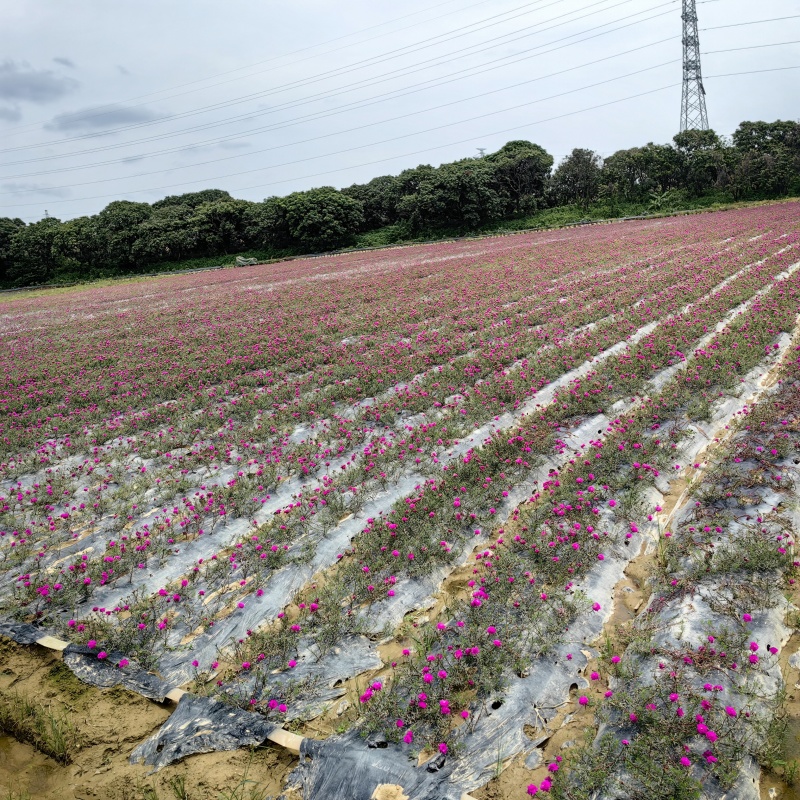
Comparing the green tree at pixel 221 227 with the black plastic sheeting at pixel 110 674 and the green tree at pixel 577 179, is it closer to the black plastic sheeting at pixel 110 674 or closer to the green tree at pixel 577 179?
the green tree at pixel 577 179

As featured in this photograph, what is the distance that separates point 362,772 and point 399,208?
6215cm

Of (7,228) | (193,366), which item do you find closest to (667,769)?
(193,366)

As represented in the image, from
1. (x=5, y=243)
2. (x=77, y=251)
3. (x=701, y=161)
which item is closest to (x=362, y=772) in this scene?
(x=701, y=161)

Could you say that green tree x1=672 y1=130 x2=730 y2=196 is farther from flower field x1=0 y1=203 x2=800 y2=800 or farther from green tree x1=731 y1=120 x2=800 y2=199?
flower field x1=0 y1=203 x2=800 y2=800

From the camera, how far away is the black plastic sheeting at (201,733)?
3256 mm

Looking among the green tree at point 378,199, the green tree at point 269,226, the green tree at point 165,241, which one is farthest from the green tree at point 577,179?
the green tree at point 165,241

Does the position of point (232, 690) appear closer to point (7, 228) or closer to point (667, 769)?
point (667, 769)

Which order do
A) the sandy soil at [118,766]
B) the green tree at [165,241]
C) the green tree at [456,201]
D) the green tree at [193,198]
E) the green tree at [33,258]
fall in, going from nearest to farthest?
the sandy soil at [118,766], the green tree at [456,201], the green tree at [165,241], the green tree at [33,258], the green tree at [193,198]

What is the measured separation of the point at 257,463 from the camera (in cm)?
709

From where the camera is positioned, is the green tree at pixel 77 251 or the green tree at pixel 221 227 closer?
the green tree at pixel 221 227

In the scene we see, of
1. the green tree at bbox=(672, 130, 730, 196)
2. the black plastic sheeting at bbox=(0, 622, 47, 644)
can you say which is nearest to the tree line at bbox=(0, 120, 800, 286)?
the green tree at bbox=(672, 130, 730, 196)

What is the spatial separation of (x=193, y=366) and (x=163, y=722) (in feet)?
31.9

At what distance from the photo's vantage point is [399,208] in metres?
59.8

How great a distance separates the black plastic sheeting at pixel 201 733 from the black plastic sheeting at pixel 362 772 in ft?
1.28
